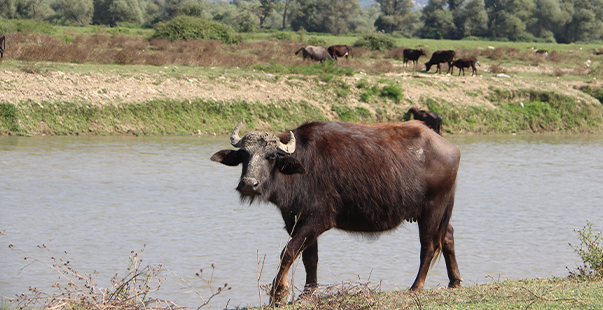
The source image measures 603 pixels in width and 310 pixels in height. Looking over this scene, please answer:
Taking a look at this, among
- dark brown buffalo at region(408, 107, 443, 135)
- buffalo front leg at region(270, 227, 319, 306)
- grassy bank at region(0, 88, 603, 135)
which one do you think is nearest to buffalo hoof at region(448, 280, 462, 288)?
buffalo front leg at region(270, 227, 319, 306)

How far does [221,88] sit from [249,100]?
3.24 feet

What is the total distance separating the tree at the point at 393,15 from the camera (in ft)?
268

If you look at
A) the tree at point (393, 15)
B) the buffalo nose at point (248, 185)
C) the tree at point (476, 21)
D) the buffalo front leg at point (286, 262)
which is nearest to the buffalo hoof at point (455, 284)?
the buffalo front leg at point (286, 262)

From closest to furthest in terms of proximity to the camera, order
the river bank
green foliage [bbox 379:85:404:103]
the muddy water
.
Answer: the muddy water, the river bank, green foliage [bbox 379:85:404:103]

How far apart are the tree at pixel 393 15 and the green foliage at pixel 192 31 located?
165ft

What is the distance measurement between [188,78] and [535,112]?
12184mm

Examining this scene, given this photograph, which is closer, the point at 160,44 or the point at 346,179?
the point at 346,179

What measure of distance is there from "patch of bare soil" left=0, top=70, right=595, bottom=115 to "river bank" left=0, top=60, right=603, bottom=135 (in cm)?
3

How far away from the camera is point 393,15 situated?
83.8 meters

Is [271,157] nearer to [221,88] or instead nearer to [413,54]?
[221,88]

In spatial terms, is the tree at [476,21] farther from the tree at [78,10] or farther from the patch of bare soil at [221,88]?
the patch of bare soil at [221,88]

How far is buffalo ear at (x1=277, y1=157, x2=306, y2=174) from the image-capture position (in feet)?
17.9

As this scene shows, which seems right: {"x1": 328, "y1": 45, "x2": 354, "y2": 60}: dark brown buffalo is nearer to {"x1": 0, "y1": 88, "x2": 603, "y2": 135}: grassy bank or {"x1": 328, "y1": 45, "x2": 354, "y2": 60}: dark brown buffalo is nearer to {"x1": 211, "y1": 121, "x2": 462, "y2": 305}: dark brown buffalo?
{"x1": 0, "y1": 88, "x2": 603, "y2": 135}: grassy bank

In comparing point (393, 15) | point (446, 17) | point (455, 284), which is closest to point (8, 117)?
point (455, 284)
